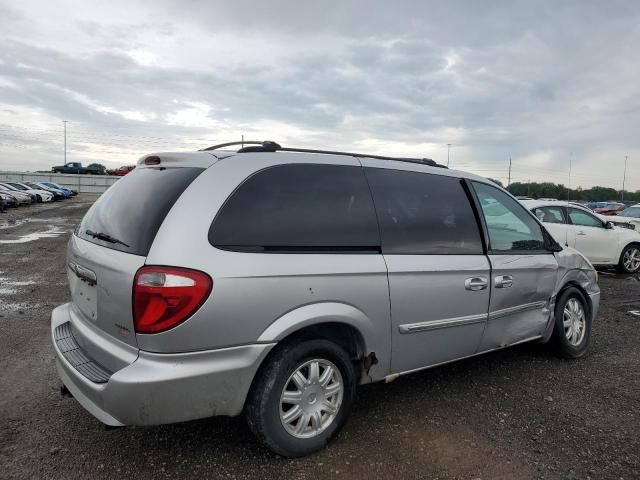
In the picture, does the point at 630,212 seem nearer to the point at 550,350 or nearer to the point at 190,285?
the point at 550,350

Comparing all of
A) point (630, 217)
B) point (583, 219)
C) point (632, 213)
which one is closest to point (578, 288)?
point (583, 219)

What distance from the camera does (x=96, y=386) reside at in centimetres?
247

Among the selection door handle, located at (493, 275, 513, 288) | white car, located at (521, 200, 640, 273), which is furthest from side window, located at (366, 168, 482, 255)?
white car, located at (521, 200, 640, 273)

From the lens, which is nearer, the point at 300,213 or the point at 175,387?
the point at 175,387

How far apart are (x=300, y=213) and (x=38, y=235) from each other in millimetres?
15891

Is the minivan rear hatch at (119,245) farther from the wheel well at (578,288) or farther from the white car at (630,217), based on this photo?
the white car at (630,217)

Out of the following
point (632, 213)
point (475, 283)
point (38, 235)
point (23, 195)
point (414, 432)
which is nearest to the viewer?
point (414, 432)

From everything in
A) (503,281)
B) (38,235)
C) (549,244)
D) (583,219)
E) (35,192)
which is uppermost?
(35,192)

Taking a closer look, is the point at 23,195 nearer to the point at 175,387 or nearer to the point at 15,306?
the point at 15,306

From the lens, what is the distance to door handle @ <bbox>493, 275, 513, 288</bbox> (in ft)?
12.2

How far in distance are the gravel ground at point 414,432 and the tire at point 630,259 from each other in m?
7.11

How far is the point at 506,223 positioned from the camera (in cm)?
407

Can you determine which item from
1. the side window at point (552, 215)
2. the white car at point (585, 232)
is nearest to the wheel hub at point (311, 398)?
the white car at point (585, 232)

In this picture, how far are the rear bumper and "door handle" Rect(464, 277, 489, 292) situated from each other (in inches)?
63.5
